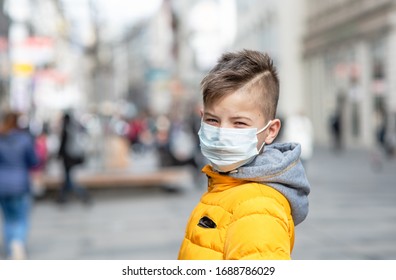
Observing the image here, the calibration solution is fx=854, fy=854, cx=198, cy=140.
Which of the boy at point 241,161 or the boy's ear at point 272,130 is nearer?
the boy at point 241,161

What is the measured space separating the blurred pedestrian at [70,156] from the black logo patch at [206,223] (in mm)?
14718

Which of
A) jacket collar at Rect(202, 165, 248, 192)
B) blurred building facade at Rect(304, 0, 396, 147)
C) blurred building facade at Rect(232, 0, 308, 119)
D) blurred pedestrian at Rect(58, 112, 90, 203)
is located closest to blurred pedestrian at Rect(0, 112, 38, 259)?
blurred pedestrian at Rect(58, 112, 90, 203)

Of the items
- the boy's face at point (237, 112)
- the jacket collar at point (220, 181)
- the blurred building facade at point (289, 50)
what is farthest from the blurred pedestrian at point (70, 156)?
the blurred building facade at point (289, 50)

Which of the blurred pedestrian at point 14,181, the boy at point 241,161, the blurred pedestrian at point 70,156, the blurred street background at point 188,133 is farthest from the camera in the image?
the blurred pedestrian at point 70,156

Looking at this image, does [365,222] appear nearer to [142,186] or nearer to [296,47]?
[142,186]

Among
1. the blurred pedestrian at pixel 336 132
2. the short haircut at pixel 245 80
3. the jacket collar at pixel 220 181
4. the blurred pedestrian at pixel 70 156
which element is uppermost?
the short haircut at pixel 245 80

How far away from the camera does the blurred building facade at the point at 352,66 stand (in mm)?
34281

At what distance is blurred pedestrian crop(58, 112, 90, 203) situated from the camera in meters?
16.9

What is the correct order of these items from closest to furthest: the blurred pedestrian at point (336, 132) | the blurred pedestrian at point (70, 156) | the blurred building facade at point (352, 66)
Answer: the blurred pedestrian at point (70, 156), the blurred building facade at point (352, 66), the blurred pedestrian at point (336, 132)

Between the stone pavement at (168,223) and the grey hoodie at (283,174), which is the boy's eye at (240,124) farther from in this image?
the stone pavement at (168,223)

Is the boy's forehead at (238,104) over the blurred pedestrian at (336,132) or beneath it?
over

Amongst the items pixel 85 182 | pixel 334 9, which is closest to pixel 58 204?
pixel 85 182

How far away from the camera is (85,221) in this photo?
14086 millimetres
